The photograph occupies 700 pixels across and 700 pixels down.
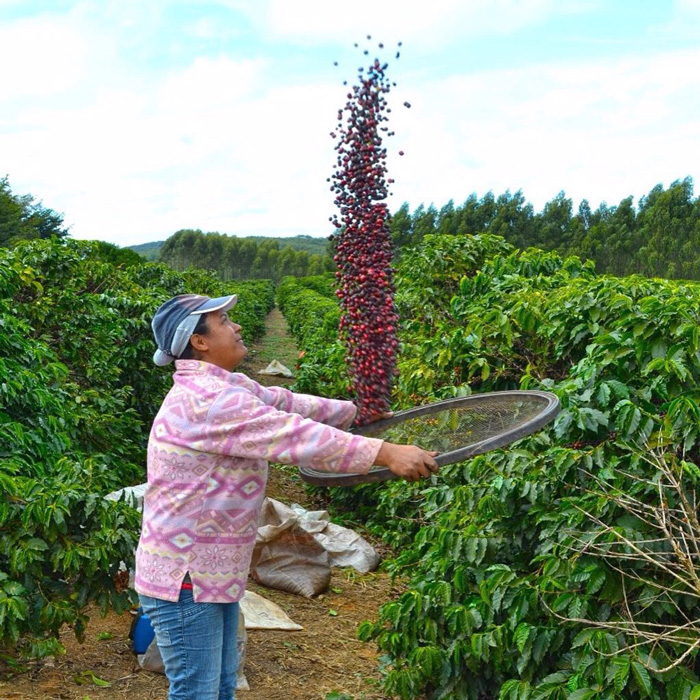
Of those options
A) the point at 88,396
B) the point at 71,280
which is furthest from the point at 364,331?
the point at 71,280

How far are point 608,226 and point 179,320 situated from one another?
58.5m

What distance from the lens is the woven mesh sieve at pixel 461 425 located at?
223 centimetres

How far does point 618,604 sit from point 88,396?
4.77 m

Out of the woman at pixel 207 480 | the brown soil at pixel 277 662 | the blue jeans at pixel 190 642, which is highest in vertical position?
the woman at pixel 207 480

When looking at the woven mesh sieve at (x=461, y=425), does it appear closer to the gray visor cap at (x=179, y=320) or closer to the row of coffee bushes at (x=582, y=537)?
the row of coffee bushes at (x=582, y=537)

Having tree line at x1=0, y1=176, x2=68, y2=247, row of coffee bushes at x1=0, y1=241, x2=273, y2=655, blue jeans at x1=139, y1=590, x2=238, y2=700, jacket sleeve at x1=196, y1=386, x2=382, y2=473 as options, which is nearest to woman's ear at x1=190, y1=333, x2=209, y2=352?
jacket sleeve at x1=196, y1=386, x2=382, y2=473

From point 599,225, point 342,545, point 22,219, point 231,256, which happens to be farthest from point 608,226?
point 231,256

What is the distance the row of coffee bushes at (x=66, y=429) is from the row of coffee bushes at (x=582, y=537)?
4.38ft

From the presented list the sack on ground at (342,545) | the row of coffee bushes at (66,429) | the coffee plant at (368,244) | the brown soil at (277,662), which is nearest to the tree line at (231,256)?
the row of coffee bushes at (66,429)

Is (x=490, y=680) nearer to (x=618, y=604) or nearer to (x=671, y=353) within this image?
(x=618, y=604)

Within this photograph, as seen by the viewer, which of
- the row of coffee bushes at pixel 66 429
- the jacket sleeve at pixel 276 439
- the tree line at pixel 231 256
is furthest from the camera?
the tree line at pixel 231 256

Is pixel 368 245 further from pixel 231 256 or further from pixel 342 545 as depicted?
pixel 231 256

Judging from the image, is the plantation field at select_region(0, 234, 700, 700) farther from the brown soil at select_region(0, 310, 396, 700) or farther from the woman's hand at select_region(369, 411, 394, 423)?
the woman's hand at select_region(369, 411, 394, 423)

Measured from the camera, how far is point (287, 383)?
16109 millimetres
